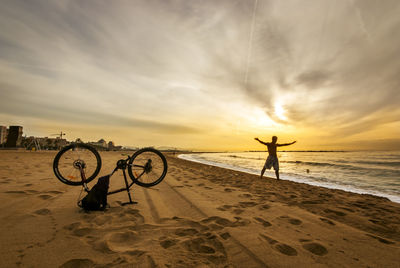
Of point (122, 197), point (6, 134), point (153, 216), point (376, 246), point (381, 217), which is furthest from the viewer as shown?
point (6, 134)

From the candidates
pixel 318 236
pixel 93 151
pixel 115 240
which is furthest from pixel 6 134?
pixel 318 236

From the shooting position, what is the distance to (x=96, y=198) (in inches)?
160

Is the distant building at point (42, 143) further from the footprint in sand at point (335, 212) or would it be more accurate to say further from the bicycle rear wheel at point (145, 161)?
the footprint in sand at point (335, 212)

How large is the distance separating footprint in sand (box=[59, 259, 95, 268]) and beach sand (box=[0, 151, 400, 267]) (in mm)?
12

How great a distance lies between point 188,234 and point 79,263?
5.31ft

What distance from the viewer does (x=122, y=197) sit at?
538 centimetres

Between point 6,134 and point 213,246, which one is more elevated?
point 6,134

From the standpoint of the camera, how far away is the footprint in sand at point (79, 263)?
7.09 ft

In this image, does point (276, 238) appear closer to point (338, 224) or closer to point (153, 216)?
point (338, 224)

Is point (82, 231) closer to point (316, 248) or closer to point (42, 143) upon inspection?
point (316, 248)

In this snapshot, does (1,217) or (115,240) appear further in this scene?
(1,217)

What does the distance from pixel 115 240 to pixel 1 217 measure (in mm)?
2472

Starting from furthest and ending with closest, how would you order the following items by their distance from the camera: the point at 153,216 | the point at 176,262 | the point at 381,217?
the point at 381,217 → the point at 153,216 → the point at 176,262

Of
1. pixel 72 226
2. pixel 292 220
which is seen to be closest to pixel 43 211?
pixel 72 226
